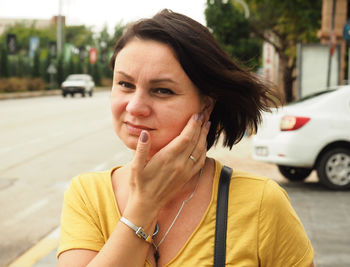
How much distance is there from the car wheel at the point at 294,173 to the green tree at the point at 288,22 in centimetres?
1554

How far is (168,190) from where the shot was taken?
1.69 m

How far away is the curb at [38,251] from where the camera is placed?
5.07 metres

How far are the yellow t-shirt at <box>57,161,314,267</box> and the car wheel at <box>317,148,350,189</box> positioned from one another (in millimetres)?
6891

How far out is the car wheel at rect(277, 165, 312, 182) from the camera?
943 cm

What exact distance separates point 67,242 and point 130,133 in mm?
357

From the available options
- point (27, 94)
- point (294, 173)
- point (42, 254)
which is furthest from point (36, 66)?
point (42, 254)

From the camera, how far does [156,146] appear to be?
5.74 feet

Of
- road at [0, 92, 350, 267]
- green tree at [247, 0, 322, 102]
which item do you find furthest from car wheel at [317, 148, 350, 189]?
green tree at [247, 0, 322, 102]

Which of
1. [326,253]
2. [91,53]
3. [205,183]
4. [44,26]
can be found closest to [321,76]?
[326,253]

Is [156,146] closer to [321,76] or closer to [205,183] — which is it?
[205,183]

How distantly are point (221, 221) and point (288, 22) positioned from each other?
26.3 m

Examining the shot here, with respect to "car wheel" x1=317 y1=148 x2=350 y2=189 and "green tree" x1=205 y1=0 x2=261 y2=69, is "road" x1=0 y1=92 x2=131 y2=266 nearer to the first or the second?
"car wheel" x1=317 y1=148 x2=350 y2=189

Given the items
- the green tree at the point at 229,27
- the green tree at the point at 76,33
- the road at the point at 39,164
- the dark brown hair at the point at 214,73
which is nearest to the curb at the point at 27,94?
the road at the point at 39,164

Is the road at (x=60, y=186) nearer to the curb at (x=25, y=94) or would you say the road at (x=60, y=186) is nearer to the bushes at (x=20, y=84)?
the curb at (x=25, y=94)
